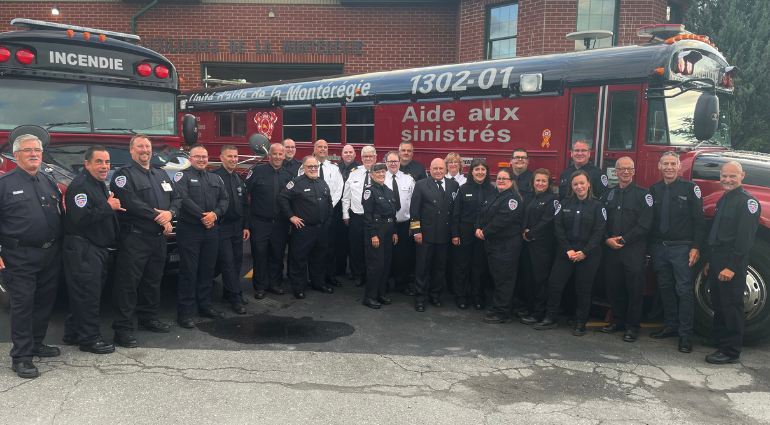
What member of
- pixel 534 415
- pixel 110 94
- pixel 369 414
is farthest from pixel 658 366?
pixel 110 94

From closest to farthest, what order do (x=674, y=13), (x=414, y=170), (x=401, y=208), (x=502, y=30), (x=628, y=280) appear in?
(x=628, y=280)
(x=401, y=208)
(x=414, y=170)
(x=674, y=13)
(x=502, y=30)

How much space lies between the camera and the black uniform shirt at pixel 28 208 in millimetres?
4223

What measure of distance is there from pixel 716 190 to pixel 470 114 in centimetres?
295

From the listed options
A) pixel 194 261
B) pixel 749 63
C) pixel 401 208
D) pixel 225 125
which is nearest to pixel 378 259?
pixel 401 208

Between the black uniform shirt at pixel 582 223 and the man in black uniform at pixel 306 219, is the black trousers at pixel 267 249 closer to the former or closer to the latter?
the man in black uniform at pixel 306 219

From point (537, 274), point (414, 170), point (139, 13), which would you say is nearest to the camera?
point (537, 274)

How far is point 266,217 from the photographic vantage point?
6.53 m

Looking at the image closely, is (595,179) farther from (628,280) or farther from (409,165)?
(409,165)

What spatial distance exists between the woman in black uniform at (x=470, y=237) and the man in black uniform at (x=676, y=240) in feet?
5.39

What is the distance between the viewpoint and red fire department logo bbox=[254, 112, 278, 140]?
10172 millimetres

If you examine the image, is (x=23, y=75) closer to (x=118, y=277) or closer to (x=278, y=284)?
(x=118, y=277)

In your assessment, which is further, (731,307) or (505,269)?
(505,269)

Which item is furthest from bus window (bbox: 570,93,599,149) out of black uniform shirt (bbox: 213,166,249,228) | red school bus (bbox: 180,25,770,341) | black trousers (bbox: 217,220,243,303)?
black trousers (bbox: 217,220,243,303)

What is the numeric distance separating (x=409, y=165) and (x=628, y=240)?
2923 millimetres
